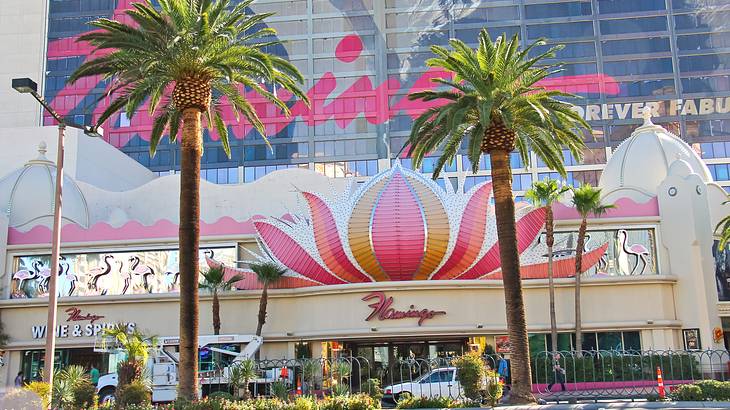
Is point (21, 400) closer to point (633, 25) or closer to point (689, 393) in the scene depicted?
point (689, 393)

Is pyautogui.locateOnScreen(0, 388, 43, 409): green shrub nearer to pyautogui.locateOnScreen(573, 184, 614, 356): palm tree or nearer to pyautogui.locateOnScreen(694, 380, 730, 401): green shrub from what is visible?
pyautogui.locateOnScreen(694, 380, 730, 401): green shrub

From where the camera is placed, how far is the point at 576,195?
34.6 m

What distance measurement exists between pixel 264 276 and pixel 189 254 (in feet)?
43.1

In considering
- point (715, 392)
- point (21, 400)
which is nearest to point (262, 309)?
point (21, 400)

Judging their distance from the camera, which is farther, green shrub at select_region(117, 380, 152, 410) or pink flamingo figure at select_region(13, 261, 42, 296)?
pink flamingo figure at select_region(13, 261, 42, 296)

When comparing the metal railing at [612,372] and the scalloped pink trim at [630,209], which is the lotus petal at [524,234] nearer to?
the scalloped pink trim at [630,209]

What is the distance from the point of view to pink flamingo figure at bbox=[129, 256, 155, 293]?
124 feet

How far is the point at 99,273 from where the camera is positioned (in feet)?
125

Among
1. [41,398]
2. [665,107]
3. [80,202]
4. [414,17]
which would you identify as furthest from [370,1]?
[41,398]

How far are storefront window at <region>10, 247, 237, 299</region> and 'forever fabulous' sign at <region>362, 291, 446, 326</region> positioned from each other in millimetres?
8131

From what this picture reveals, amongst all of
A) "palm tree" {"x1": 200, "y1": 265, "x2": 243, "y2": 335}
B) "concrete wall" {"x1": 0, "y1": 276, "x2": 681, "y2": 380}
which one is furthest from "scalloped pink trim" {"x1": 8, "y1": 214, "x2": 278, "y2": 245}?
"concrete wall" {"x1": 0, "y1": 276, "x2": 681, "y2": 380}

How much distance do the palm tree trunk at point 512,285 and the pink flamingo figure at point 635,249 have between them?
45.9 feet

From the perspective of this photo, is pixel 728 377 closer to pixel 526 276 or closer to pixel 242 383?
pixel 526 276

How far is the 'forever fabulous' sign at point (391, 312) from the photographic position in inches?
1318
